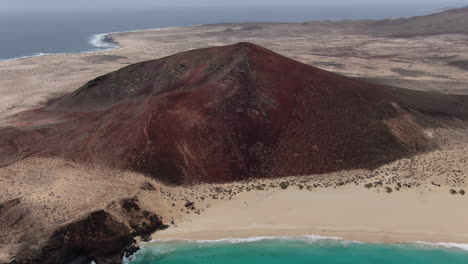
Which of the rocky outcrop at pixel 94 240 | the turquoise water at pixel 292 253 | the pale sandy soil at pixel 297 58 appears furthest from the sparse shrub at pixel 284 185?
the pale sandy soil at pixel 297 58

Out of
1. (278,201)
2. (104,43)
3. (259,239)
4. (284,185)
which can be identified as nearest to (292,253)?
(259,239)

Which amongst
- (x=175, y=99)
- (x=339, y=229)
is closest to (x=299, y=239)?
(x=339, y=229)

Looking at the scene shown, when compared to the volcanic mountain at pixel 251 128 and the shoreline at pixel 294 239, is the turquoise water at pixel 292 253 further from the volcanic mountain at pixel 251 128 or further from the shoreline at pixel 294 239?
the volcanic mountain at pixel 251 128

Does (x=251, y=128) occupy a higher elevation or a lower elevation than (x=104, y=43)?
higher

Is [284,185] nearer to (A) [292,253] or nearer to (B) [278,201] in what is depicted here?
(B) [278,201]

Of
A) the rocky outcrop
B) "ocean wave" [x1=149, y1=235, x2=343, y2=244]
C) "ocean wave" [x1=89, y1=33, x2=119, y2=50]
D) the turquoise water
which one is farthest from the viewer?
"ocean wave" [x1=89, y1=33, x2=119, y2=50]

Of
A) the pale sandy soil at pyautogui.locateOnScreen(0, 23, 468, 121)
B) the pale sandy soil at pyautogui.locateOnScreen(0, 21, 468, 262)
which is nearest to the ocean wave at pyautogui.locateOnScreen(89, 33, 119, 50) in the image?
the pale sandy soil at pyautogui.locateOnScreen(0, 23, 468, 121)

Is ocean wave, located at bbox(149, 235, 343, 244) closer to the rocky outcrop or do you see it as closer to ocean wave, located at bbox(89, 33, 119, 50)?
the rocky outcrop
